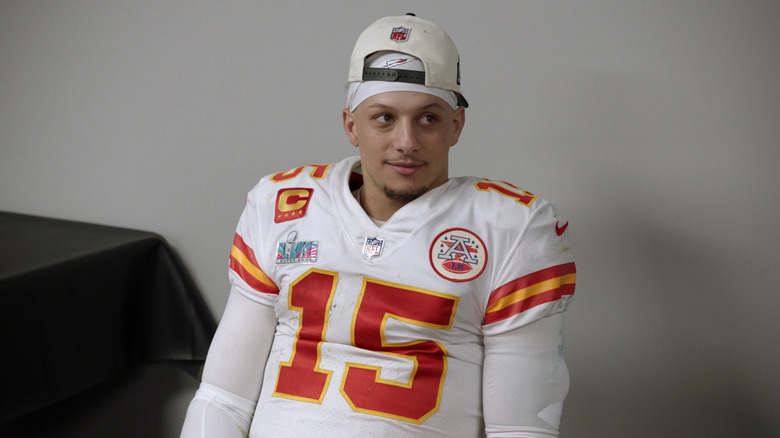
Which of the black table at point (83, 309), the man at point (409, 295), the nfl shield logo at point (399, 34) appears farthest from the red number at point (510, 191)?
the black table at point (83, 309)

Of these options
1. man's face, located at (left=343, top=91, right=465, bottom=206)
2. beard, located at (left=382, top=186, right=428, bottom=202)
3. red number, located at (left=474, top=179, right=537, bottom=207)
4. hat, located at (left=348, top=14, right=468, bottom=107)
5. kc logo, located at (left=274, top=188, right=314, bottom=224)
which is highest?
hat, located at (left=348, top=14, right=468, bottom=107)

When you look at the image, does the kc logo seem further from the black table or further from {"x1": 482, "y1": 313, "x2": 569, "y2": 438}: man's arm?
the black table

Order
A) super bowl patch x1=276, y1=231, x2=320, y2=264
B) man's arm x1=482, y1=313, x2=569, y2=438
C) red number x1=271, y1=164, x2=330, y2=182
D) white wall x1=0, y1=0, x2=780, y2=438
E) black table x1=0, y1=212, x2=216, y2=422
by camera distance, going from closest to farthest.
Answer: man's arm x1=482, y1=313, x2=569, y2=438, super bowl patch x1=276, y1=231, x2=320, y2=264, red number x1=271, y1=164, x2=330, y2=182, white wall x1=0, y1=0, x2=780, y2=438, black table x1=0, y1=212, x2=216, y2=422

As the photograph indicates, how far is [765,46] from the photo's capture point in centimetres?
146

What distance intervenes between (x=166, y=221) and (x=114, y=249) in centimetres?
18

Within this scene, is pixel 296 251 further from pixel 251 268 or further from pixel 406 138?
pixel 406 138

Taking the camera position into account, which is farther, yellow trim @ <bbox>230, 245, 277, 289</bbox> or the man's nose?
yellow trim @ <bbox>230, 245, 277, 289</bbox>

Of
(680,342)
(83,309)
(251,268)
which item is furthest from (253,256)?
(680,342)

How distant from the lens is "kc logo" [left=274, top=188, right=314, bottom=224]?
1.30 m

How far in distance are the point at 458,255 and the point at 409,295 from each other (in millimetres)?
101

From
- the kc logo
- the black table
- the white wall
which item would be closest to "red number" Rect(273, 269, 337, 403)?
the kc logo

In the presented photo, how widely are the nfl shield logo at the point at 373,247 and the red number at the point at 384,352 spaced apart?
5cm

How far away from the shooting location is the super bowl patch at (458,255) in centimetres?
118

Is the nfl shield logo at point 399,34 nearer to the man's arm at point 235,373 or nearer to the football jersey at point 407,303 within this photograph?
the football jersey at point 407,303
